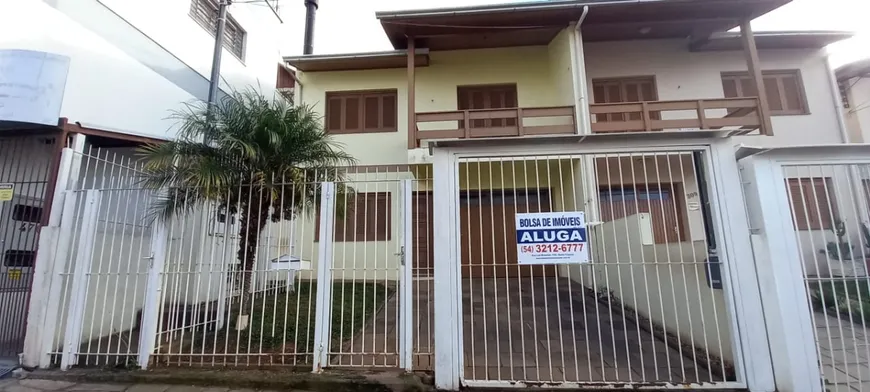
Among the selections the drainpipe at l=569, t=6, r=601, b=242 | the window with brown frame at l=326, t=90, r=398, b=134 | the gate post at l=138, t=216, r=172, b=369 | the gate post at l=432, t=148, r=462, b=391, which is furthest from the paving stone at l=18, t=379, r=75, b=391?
the drainpipe at l=569, t=6, r=601, b=242

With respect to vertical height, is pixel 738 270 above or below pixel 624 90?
below

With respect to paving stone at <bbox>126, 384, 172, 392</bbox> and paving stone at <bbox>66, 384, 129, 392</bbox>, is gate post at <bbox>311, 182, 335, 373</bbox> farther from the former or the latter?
paving stone at <bbox>66, 384, 129, 392</bbox>

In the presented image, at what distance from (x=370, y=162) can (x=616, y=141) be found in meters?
7.29

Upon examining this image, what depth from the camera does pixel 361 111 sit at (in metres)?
10.6

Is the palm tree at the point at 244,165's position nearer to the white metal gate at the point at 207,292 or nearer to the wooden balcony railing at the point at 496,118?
the white metal gate at the point at 207,292

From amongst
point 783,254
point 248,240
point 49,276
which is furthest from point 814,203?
point 49,276

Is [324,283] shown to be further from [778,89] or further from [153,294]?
[778,89]

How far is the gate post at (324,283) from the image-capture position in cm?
375

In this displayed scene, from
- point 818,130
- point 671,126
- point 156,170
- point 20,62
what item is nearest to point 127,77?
point 20,62

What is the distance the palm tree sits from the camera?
14.3 ft

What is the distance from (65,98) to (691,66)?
516 inches

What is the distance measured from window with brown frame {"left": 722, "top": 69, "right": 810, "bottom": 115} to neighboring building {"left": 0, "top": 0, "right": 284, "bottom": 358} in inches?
510

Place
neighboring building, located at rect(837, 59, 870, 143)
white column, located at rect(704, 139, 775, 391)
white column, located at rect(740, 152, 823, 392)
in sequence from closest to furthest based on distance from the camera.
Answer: white column, located at rect(740, 152, 823, 392)
white column, located at rect(704, 139, 775, 391)
neighboring building, located at rect(837, 59, 870, 143)

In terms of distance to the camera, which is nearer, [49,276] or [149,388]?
[149,388]
